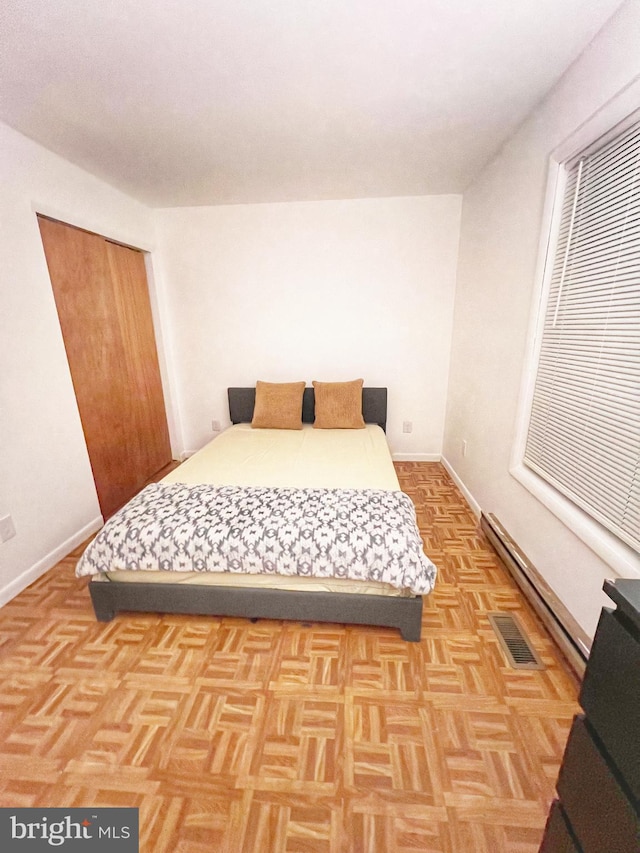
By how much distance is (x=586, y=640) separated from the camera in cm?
133

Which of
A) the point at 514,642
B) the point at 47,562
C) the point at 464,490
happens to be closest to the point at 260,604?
the point at 514,642

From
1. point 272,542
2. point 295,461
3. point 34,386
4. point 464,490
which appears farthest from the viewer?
point 464,490

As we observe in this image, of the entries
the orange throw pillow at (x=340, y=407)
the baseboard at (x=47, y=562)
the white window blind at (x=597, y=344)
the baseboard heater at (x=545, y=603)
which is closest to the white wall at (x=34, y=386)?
the baseboard at (x=47, y=562)

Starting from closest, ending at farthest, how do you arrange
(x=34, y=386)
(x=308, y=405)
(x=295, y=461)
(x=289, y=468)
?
1. (x=34, y=386)
2. (x=289, y=468)
3. (x=295, y=461)
4. (x=308, y=405)

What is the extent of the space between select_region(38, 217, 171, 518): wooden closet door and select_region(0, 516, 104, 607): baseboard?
0.77 feet

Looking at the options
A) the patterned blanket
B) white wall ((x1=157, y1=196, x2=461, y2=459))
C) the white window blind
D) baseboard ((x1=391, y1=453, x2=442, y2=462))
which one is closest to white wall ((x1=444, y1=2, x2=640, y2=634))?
the white window blind

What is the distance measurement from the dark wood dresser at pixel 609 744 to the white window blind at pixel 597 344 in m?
0.92

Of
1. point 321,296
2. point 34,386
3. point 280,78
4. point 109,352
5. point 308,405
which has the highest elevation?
point 280,78

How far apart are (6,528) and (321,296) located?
285 cm

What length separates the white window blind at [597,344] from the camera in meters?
1.24

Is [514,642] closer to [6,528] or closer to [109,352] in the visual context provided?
[6,528]

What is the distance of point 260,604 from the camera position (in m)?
1.56

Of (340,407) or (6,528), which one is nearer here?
(6,528)

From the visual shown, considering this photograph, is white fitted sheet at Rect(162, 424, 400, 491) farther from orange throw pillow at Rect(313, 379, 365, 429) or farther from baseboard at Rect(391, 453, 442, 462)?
baseboard at Rect(391, 453, 442, 462)
